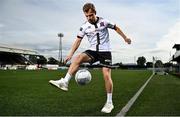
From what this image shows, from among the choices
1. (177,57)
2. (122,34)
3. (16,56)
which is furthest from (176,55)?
(16,56)

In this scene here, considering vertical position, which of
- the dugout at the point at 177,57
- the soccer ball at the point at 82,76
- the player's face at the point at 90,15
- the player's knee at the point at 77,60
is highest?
the dugout at the point at 177,57

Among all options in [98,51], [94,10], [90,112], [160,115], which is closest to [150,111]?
[160,115]

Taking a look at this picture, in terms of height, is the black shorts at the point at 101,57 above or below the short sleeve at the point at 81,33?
below

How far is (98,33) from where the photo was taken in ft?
25.6

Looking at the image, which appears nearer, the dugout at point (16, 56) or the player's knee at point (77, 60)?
the player's knee at point (77, 60)

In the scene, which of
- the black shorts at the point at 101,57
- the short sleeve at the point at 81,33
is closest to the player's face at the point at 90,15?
the short sleeve at the point at 81,33

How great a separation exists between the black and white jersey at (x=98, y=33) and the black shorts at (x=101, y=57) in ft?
0.27

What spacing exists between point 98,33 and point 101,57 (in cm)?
50

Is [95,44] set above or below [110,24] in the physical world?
below

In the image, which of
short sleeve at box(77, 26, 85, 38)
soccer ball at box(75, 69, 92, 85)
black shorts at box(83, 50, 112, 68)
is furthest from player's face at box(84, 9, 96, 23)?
soccer ball at box(75, 69, 92, 85)

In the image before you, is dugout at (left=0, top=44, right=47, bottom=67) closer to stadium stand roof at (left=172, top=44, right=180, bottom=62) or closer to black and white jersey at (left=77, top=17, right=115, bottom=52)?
stadium stand roof at (left=172, top=44, right=180, bottom=62)

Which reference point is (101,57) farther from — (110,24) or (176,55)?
(176,55)

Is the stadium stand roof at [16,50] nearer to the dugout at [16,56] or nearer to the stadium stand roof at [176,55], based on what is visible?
the dugout at [16,56]

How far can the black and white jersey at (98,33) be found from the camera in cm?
779
